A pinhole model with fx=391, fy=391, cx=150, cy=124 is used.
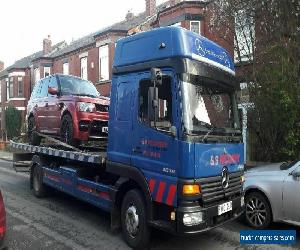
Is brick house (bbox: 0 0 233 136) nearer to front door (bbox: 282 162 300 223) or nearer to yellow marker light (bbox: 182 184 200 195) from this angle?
front door (bbox: 282 162 300 223)

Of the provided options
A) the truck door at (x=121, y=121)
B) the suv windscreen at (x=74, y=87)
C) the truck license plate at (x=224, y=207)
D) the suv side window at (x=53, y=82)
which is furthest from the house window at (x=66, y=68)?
the truck license plate at (x=224, y=207)

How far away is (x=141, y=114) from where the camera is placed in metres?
5.90

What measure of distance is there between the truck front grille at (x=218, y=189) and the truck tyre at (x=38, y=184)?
5.21 meters

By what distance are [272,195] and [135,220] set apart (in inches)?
98.4

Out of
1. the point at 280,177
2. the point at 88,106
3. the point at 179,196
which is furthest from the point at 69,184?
the point at 280,177

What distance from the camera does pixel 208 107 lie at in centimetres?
565

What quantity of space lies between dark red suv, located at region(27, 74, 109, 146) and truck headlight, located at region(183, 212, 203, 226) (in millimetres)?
4139

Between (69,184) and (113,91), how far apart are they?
2488mm

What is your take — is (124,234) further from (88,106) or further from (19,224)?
(88,106)

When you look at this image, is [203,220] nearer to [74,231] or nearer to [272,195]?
[272,195]

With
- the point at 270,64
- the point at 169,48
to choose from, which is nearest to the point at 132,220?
the point at 169,48

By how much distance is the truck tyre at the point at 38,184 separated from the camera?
955cm

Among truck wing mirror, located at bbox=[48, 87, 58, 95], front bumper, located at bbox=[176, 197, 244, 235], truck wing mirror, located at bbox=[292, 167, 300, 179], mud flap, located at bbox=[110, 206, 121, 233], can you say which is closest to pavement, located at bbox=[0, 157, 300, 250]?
mud flap, located at bbox=[110, 206, 121, 233]

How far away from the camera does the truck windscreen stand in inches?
209
